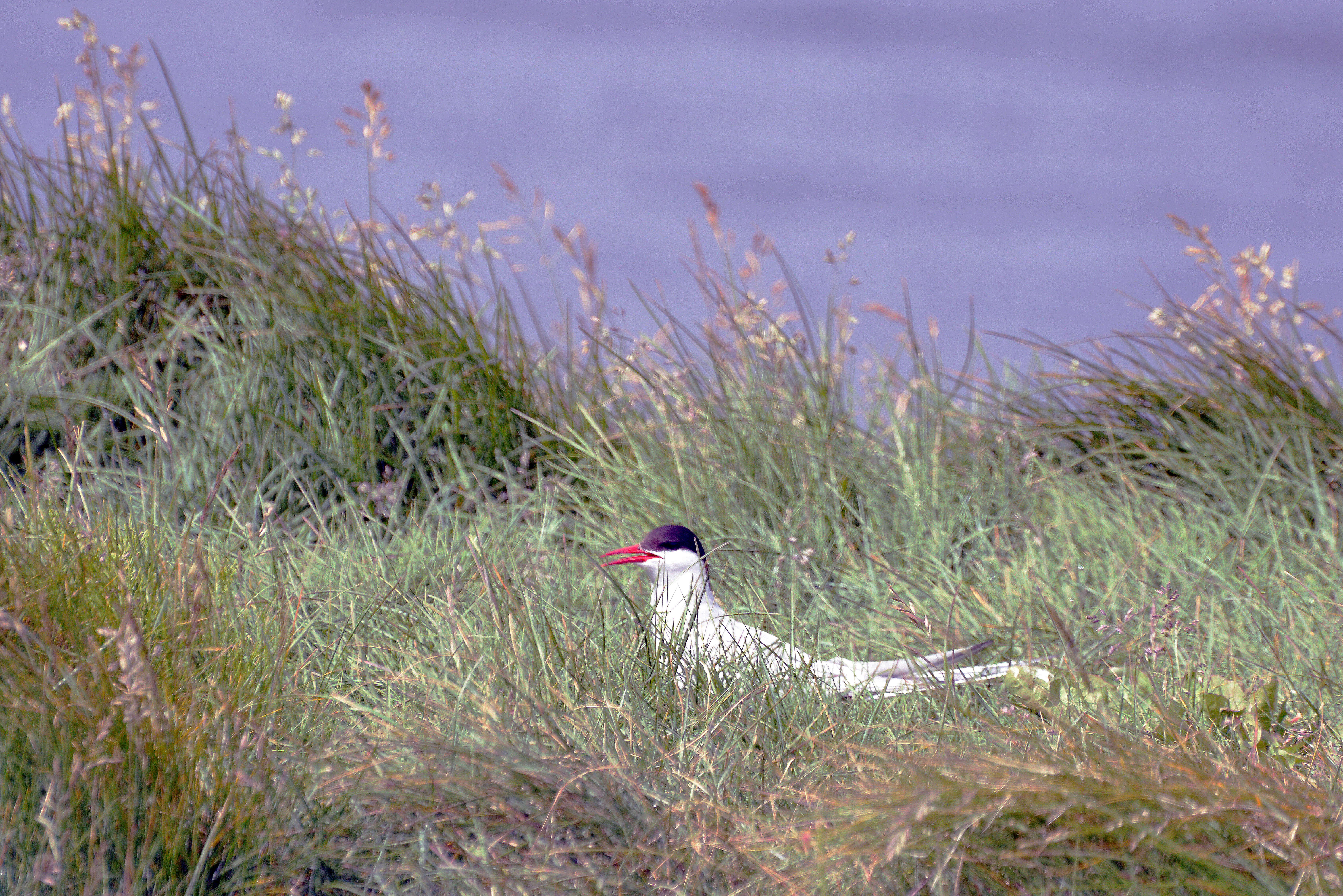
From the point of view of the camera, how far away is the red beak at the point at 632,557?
10.6 ft

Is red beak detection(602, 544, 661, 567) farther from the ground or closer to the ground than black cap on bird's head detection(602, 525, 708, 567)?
closer to the ground

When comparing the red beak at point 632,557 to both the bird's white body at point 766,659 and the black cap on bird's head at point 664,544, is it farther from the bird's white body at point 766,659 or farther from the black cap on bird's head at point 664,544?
the bird's white body at point 766,659

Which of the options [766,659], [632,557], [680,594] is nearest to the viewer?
[766,659]

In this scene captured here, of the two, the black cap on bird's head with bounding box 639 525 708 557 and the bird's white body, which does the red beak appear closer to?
the black cap on bird's head with bounding box 639 525 708 557

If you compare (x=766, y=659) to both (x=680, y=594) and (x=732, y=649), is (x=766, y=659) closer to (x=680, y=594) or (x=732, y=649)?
(x=732, y=649)

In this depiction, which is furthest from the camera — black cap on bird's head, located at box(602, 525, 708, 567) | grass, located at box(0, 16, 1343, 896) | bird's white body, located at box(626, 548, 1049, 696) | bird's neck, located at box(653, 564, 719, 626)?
black cap on bird's head, located at box(602, 525, 708, 567)

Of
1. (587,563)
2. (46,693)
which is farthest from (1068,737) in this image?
(587,563)

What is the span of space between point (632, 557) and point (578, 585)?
0.20 meters

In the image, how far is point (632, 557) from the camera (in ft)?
10.9

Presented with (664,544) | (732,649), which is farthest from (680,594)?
(732,649)

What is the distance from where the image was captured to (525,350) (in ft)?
16.2

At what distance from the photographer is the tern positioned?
7.58 ft

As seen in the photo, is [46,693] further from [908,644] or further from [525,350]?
[525,350]

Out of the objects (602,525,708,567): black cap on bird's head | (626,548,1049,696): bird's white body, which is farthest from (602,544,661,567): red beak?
(626,548,1049,696): bird's white body
